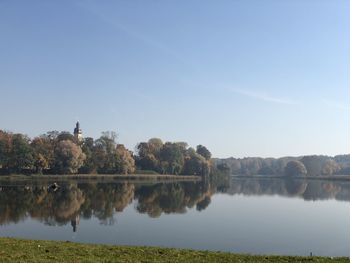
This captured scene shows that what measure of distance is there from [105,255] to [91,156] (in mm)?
122238

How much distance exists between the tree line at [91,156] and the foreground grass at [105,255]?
101m

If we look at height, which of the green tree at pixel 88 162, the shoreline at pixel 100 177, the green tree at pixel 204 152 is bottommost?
the shoreline at pixel 100 177

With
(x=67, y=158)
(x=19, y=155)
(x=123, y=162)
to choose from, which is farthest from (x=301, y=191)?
(x=19, y=155)

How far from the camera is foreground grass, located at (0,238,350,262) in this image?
17047mm

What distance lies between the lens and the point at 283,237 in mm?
32438

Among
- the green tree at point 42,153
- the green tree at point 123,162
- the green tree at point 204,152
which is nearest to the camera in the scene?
the green tree at point 42,153

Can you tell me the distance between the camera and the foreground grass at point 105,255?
17047 mm

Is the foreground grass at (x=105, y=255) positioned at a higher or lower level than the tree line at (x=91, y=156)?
lower

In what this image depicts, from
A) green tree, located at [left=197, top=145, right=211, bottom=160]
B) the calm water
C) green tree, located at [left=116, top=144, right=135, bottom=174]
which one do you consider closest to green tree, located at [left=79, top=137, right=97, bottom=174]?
green tree, located at [left=116, top=144, right=135, bottom=174]

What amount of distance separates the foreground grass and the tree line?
3990 inches

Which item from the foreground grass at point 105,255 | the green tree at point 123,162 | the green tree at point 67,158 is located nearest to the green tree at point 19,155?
the green tree at point 67,158

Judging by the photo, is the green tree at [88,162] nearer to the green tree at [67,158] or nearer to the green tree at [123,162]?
the green tree at [67,158]

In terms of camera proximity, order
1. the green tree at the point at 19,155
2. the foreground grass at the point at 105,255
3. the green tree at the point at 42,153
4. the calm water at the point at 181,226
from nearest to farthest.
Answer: the foreground grass at the point at 105,255
the calm water at the point at 181,226
the green tree at the point at 19,155
the green tree at the point at 42,153

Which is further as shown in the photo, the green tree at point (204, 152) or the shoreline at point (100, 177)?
the green tree at point (204, 152)
